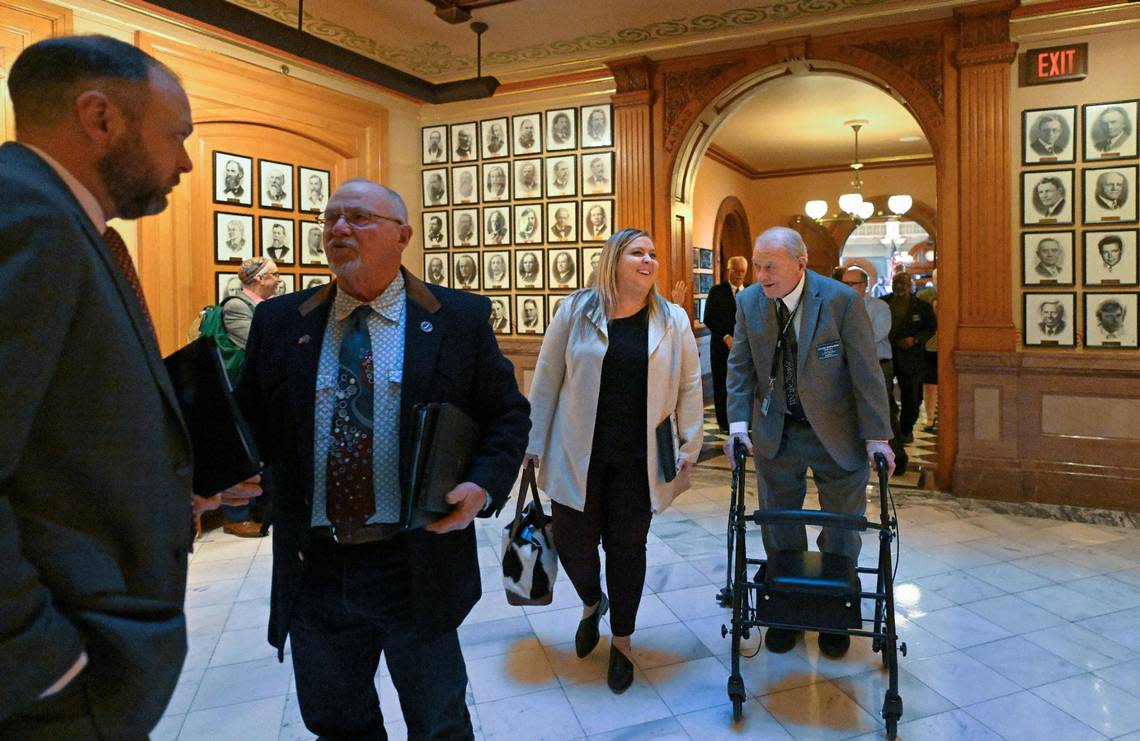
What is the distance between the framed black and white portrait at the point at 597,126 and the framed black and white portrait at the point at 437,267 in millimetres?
1862

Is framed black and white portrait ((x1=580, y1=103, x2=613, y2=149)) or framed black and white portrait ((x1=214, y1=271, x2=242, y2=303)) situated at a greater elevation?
framed black and white portrait ((x1=580, y1=103, x2=613, y2=149))

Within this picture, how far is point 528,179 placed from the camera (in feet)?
23.3

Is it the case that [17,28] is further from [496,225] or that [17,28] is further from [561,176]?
[561,176]

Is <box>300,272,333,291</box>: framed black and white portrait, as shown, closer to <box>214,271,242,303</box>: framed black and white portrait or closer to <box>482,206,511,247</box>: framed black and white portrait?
<box>214,271,242,303</box>: framed black and white portrait

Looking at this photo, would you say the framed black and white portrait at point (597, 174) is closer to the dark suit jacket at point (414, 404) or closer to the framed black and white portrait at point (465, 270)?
the framed black and white portrait at point (465, 270)

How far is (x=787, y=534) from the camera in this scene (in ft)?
10.2

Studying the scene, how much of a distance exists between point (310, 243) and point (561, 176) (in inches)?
93.0

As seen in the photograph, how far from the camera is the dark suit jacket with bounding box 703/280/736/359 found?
287 inches

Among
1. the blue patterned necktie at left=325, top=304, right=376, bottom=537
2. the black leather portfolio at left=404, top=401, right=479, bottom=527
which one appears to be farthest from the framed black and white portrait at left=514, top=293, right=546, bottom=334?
the black leather portfolio at left=404, top=401, right=479, bottom=527

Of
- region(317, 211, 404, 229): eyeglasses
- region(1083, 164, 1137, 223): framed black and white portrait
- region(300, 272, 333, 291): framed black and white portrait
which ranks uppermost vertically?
region(1083, 164, 1137, 223): framed black and white portrait

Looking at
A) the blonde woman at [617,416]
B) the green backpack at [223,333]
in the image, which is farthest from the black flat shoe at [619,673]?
the green backpack at [223,333]

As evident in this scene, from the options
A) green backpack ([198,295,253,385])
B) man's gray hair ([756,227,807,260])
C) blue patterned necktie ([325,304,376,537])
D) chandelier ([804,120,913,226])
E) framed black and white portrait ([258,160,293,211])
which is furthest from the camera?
chandelier ([804,120,913,226])

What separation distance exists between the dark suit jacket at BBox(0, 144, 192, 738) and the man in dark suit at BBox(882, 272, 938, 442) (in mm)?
6666

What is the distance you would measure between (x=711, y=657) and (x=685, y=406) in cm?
105
